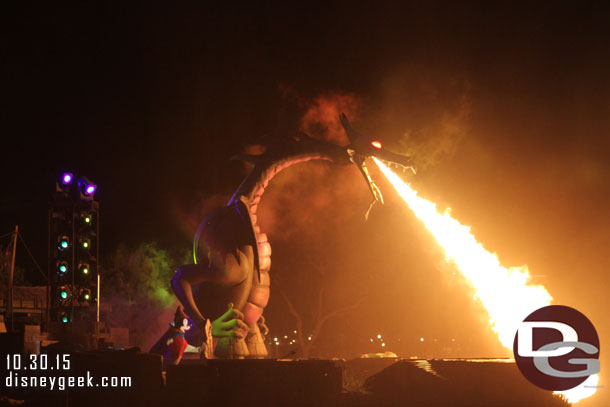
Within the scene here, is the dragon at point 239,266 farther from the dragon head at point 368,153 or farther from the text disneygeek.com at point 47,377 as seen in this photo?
the text disneygeek.com at point 47,377

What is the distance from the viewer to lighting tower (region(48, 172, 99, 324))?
23219mm

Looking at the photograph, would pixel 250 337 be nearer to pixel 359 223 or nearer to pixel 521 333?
pixel 521 333

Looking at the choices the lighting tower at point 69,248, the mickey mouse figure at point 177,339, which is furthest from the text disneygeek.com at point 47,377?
the mickey mouse figure at point 177,339

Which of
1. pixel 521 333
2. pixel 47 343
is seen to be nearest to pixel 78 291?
pixel 47 343

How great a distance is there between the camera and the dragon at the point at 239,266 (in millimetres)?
24297

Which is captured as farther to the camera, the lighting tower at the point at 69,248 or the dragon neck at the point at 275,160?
the dragon neck at the point at 275,160

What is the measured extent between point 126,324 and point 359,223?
517 inches

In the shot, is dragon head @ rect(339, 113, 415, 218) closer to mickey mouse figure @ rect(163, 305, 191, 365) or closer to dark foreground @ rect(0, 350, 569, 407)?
mickey mouse figure @ rect(163, 305, 191, 365)

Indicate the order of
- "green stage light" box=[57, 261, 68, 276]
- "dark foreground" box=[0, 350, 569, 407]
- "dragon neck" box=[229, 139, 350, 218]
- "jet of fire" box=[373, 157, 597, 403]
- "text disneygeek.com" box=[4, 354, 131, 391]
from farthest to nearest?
"dragon neck" box=[229, 139, 350, 218] < "jet of fire" box=[373, 157, 597, 403] < "green stage light" box=[57, 261, 68, 276] < "dark foreground" box=[0, 350, 569, 407] < "text disneygeek.com" box=[4, 354, 131, 391]
